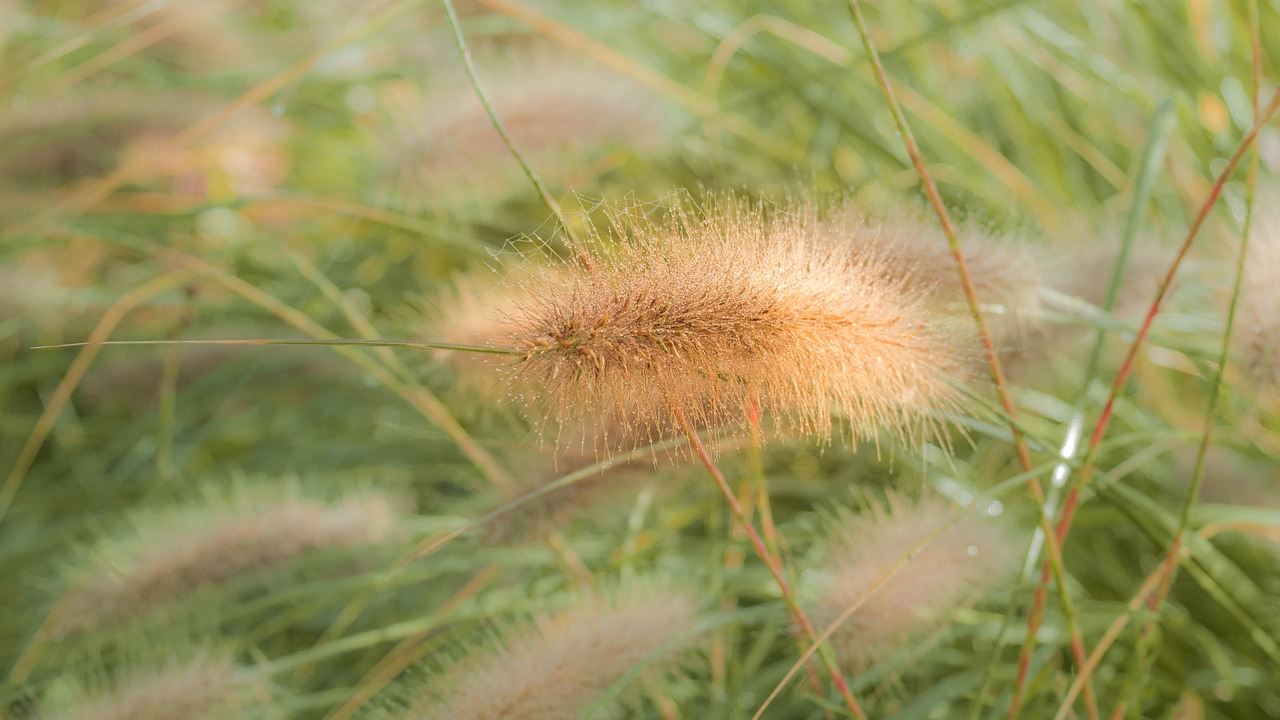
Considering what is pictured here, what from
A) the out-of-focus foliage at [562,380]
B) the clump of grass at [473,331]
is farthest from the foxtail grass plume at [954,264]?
the clump of grass at [473,331]

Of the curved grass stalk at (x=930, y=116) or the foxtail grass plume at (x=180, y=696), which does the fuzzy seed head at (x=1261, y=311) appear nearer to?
the curved grass stalk at (x=930, y=116)

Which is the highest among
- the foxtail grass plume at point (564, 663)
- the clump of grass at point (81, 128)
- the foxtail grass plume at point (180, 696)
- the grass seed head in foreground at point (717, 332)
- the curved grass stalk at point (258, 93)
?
the clump of grass at point (81, 128)

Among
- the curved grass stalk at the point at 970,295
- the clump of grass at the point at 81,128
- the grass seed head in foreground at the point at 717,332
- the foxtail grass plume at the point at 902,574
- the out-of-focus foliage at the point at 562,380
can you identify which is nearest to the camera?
the grass seed head in foreground at the point at 717,332

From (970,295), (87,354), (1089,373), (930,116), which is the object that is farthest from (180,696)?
(930,116)

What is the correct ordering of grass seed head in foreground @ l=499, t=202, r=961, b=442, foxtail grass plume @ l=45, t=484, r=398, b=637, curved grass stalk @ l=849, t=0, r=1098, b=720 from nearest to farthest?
1. grass seed head in foreground @ l=499, t=202, r=961, b=442
2. curved grass stalk @ l=849, t=0, r=1098, b=720
3. foxtail grass plume @ l=45, t=484, r=398, b=637

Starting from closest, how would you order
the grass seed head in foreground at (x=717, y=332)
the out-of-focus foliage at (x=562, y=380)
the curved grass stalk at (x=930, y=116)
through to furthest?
the grass seed head in foreground at (x=717, y=332) < the out-of-focus foliage at (x=562, y=380) < the curved grass stalk at (x=930, y=116)

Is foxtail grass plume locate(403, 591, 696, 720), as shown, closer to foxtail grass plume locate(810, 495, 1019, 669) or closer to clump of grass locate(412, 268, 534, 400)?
foxtail grass plume locate(810, 495, 1019, 669)

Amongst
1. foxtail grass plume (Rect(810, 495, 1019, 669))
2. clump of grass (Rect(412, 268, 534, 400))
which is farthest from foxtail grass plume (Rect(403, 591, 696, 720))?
clump of grass (Rect(412, 268, 534, 400))

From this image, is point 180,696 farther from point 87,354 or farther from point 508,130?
point 508,130
